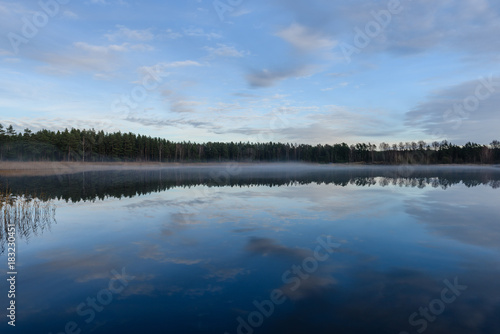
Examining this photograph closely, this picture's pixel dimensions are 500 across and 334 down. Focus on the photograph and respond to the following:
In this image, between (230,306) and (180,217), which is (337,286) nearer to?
(230,306)

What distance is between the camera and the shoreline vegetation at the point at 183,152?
288 feet

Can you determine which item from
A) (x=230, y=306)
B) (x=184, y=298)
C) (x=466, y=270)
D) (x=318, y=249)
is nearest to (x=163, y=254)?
(x=184, y=298)

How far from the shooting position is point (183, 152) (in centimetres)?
13100

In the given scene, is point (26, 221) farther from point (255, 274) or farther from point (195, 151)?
point (195, 151)

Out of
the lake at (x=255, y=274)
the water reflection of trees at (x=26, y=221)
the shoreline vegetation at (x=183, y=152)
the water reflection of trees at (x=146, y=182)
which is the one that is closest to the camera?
Answer: the lake at (x=255, y=274)

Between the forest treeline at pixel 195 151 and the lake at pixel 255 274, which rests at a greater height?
the forest treeline at pixel 195 151

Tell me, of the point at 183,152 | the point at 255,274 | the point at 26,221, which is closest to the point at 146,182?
the point at 26,221

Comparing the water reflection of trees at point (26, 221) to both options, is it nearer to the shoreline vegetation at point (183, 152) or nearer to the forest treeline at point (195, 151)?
the shoreline vegetation at point (183, 152)

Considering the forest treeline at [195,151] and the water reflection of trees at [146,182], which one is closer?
the water reflection of trees at [146,182]

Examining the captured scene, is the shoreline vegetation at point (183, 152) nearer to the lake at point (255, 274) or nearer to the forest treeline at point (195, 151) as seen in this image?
the forest treeline at point (195, 151)

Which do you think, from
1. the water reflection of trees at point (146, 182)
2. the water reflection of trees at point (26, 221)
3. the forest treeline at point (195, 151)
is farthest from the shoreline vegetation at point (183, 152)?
the water reflection of trees at point (26, 221)

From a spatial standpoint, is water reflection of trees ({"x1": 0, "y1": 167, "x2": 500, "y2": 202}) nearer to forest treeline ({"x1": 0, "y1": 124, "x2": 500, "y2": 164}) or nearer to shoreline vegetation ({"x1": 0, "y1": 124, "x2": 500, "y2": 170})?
shoreline vegetation ({"x1": 0, "y1": 124, "x2": 500, "y2": 170})

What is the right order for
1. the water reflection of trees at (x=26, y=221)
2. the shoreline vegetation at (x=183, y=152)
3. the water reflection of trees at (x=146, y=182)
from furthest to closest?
the shoreline vegetation at (x=183, y=152) → the water reflection of trees at (x=146, y=182) → the water reflection of trees at (x=26, y=221)

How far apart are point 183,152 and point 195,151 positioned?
8.55 m
